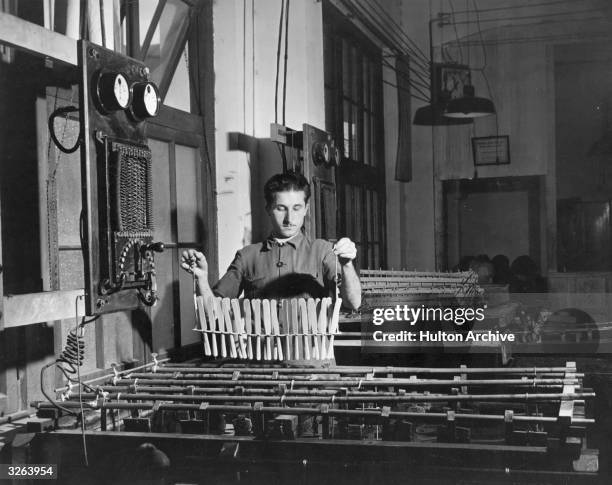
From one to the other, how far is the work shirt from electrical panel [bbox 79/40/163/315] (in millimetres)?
491

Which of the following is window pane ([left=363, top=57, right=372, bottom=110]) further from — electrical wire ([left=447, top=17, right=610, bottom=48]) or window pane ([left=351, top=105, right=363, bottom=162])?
electrical wire ([left=447, top=17, right=610, bottom=48])

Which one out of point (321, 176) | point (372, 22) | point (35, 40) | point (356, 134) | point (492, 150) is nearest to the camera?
point (35, 40)

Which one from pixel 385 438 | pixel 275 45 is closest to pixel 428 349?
pixel 385 438

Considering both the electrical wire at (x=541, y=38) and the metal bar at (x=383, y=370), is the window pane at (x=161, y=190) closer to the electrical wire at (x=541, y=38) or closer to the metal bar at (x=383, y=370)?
the metal bar at (x=383, y=370)

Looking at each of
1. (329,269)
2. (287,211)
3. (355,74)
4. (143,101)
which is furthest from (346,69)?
(143,101)

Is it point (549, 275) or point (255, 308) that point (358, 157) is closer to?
point (549, 275)

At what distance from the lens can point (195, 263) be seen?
244cm

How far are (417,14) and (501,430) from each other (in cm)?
271

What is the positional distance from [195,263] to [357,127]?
2738mm

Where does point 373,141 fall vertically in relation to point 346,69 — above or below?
below

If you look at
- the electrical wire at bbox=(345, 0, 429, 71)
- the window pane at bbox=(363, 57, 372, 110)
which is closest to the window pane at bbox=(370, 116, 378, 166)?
the window pane at bbox=(363, 57, 372, 110)

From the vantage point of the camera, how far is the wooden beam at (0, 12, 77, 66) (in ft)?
6.31

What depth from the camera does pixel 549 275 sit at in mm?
3771

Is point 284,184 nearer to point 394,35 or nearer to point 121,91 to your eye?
point 121,91
